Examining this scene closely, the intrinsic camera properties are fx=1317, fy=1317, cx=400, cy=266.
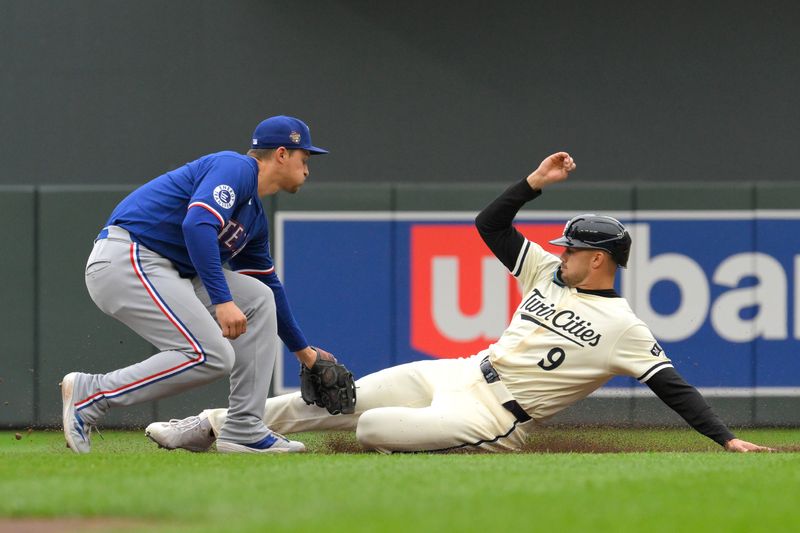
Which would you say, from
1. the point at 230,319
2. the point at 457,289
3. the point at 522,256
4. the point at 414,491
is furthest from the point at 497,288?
the point at 414,491

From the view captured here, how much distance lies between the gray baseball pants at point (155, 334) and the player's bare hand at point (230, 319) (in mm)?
148

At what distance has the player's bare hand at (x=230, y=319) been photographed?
4.54 m

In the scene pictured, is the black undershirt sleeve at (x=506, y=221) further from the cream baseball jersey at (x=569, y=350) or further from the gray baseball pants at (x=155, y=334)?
the gray baseball pants at (x=155, y=334)

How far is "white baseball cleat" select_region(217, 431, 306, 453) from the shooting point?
4867 mm

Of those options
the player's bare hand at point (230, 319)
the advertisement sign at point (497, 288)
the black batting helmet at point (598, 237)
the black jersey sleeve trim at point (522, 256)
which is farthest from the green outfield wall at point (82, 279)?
the player's bare hand at point (230, 319)

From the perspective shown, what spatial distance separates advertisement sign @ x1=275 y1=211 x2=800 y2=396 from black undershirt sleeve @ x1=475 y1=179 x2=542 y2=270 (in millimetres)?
2024

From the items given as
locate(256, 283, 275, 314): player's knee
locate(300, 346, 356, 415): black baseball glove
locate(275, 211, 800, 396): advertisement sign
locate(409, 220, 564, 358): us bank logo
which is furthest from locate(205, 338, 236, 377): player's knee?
locate(409, 220, 564, 358): us bank logo

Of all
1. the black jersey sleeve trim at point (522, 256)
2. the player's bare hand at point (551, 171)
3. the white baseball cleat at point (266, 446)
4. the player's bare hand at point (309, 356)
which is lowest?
the white baseball cleat at point (266, 446)

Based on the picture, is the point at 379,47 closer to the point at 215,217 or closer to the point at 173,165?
the point at 173,165

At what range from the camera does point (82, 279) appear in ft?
23.4

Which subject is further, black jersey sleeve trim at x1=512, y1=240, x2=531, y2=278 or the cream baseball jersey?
black jersey sleeve trim at x1=512, y1=240, x2=531, y2=278

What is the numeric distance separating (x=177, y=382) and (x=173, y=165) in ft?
13.9

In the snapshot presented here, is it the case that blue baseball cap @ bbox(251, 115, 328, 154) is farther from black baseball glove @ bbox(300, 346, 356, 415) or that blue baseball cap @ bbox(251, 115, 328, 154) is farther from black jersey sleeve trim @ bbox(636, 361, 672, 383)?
black jersey sleeve trim @ bbox(636, 361, 672, 383)

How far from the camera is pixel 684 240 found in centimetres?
708
